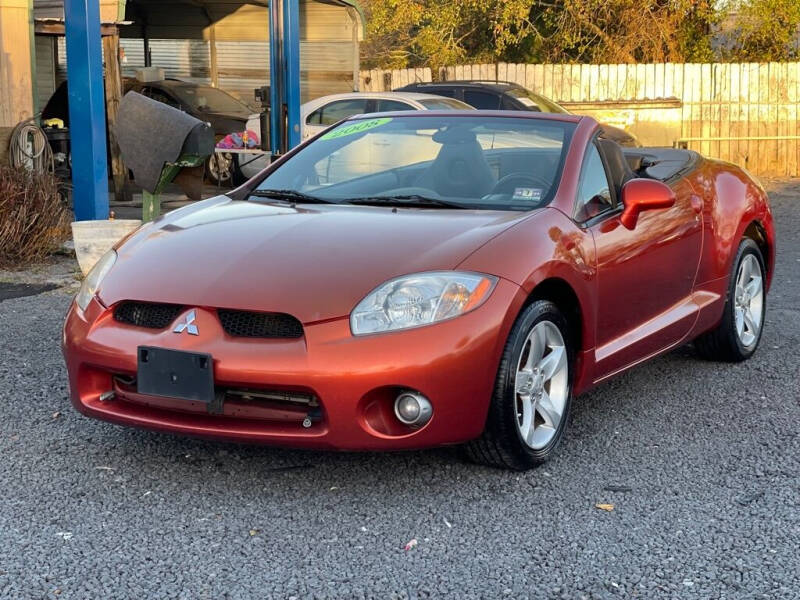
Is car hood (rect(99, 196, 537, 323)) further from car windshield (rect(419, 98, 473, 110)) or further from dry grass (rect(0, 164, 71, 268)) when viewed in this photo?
car windshield (rect(419, 98, 473, 110))

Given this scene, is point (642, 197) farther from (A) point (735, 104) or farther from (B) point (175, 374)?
(A) point (735, 104)

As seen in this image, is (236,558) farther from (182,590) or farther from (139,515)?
(139,515)

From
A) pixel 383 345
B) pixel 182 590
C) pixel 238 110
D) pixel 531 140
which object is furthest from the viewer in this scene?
pixel 238 110

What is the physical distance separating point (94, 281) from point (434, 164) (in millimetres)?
1622

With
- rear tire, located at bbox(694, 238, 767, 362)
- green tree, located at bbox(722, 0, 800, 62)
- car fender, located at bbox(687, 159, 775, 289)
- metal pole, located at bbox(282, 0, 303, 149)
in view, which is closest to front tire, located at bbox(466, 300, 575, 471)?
car fender, located at bbox(687, 159, 775, 289)

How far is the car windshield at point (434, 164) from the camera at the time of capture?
16.1ft

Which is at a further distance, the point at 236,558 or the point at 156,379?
the point at 156,379

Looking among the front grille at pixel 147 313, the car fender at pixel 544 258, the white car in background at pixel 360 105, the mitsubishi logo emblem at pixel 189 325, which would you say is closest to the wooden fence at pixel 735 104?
the white car in background at pixel 360 105

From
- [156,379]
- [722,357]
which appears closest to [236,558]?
[156,379]

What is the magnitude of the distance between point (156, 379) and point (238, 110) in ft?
48.0

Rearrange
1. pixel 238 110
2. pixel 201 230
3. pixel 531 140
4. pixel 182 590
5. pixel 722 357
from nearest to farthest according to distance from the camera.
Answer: pixel 182 590 → pixel 201 230 → pixel 531 140 → pixel 722 357 → pixel 238 110

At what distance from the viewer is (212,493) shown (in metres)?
4.10

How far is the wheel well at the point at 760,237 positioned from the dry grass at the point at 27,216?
5568mm

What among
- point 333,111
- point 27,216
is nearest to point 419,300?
point 27,216
